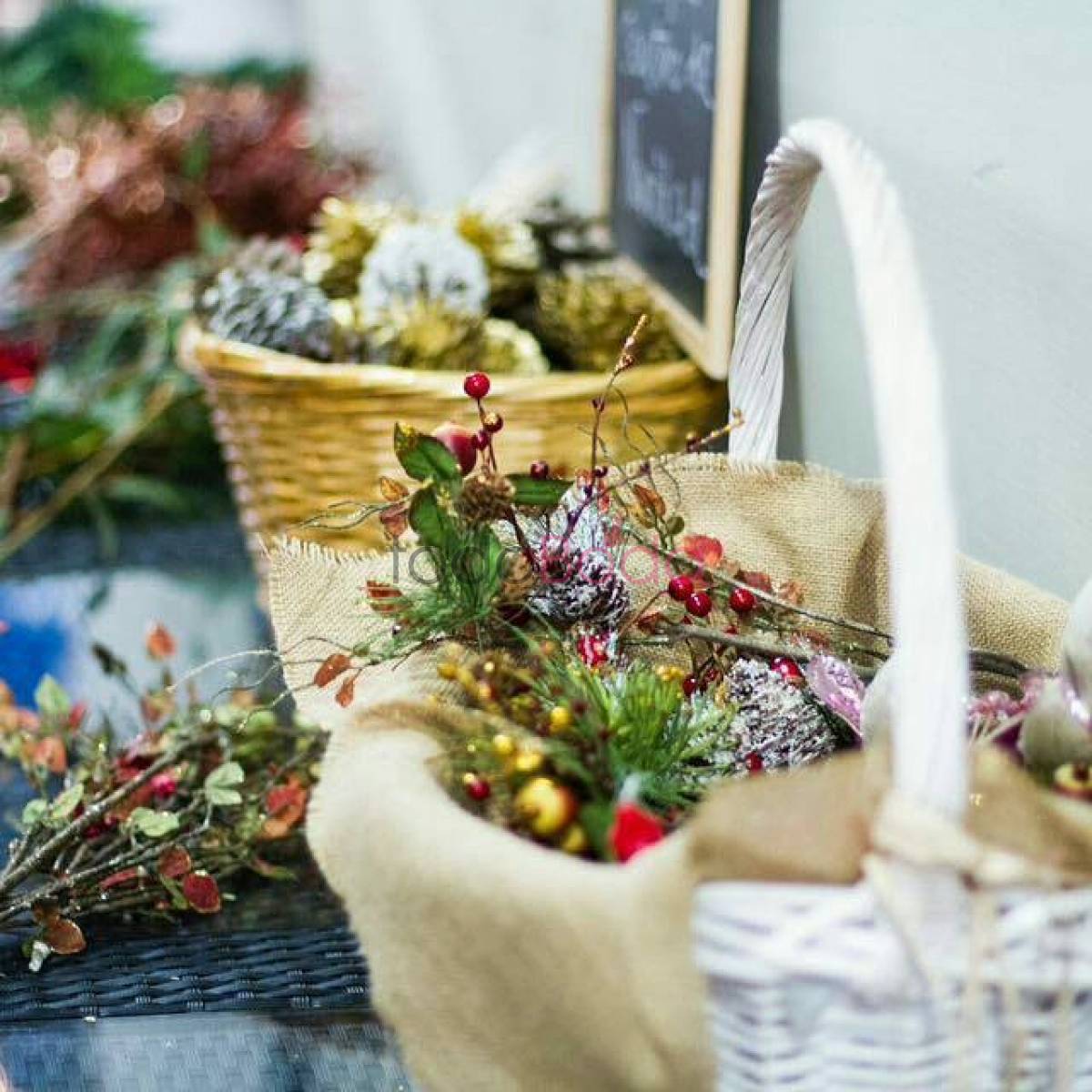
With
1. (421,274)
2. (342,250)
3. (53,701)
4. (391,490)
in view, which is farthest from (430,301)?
(391,490)

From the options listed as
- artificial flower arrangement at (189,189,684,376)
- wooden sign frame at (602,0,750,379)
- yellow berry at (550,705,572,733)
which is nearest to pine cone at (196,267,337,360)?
artificial flower arrangement at (189,189,684,376)

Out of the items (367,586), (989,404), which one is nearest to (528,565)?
(367,586)

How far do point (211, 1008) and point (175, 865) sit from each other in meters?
0.09

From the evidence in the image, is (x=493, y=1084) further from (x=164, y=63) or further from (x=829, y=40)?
(x=164, y=63)

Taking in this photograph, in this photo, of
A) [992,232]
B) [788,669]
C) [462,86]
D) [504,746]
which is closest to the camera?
[504,746]

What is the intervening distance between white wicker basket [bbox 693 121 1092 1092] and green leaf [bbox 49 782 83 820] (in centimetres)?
41

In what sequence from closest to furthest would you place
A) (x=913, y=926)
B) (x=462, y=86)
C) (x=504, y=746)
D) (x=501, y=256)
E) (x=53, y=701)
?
(x=913, y=926) → (x=504, y=746) → (x=53, y=701) → (x=501, y=256) → (x=462, y=86)

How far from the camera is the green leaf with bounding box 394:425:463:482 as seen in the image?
562 mm

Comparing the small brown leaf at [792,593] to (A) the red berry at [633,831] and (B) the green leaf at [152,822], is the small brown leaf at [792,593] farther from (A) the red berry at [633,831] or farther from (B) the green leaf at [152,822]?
(B) the green leaf at [152,822]

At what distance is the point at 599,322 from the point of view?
42.4 inches

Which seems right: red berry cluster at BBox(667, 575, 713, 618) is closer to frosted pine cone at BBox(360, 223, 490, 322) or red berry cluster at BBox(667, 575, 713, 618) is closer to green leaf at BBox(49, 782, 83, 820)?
green leaf at BBox(49, 782, 83, 820)

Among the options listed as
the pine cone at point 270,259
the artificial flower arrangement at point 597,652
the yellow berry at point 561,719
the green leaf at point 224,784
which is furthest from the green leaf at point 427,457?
the pine cone at point 270,259

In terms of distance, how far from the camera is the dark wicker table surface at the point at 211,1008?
0.62 metres

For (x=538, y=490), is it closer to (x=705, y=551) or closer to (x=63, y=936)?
(x=705, y=551)
